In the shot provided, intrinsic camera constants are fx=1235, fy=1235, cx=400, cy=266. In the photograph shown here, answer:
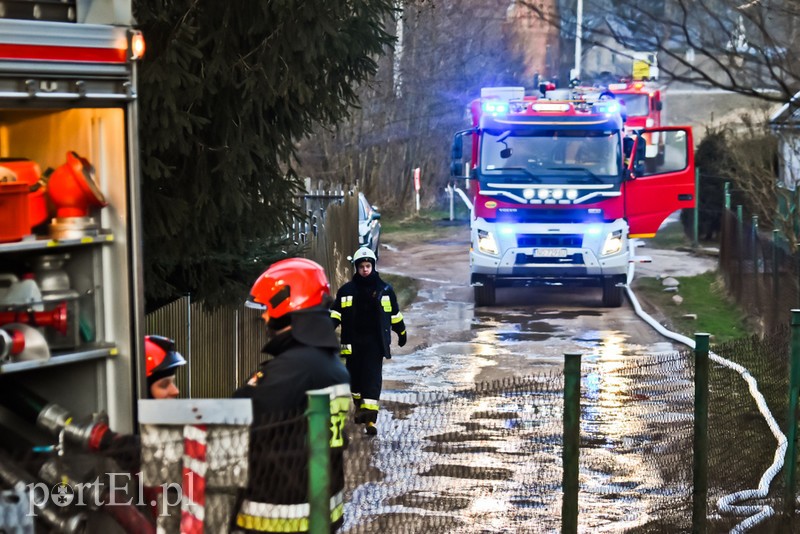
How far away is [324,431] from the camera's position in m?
4.14

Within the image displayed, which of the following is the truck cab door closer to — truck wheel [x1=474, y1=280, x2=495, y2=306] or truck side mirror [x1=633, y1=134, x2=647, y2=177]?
truck side mirror [x1=633, y1=134, x2=647, y2=177]

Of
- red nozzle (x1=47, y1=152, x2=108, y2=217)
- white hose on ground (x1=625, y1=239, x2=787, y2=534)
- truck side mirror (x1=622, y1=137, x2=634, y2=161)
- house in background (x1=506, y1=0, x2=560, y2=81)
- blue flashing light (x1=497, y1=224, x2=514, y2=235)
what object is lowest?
white hose on ground (x1=625, y1=239, x2=787, y2=534)

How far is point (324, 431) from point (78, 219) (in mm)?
1986

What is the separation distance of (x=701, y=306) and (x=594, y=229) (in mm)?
2166

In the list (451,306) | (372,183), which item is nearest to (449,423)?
(451,306)

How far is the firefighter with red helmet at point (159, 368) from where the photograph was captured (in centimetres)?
609

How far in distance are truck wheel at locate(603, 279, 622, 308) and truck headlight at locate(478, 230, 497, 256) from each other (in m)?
1.85

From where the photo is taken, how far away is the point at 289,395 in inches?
191

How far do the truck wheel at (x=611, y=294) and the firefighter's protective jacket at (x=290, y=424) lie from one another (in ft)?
48.4

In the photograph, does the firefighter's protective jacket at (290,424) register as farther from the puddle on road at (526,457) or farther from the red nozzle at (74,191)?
the red nozzle at (74,191)

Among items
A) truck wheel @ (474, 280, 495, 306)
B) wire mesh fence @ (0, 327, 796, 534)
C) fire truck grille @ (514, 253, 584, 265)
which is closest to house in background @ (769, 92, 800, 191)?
wire mesh fence @ (0, 327, 796, 534)

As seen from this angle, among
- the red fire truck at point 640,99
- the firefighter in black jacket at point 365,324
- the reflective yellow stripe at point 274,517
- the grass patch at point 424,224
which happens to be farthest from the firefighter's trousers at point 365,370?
the grass patch at point 424,224

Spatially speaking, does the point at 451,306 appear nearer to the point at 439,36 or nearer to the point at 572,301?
the point at 572,301

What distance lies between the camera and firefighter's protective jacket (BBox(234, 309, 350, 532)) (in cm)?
446
